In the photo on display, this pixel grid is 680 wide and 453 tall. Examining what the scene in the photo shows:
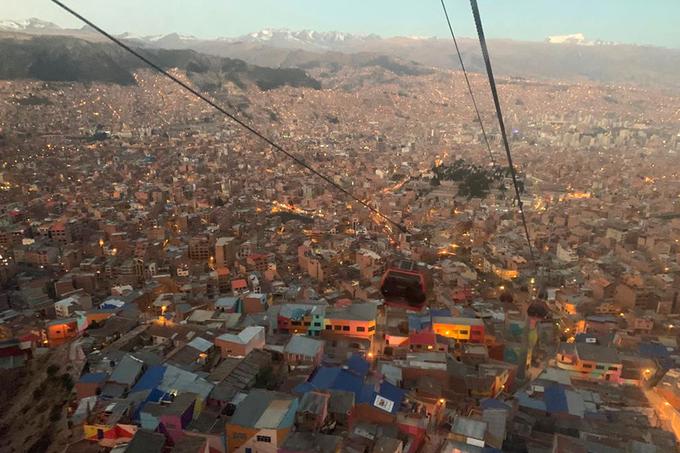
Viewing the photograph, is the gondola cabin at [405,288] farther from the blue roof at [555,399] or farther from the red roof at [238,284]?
the red roof at [238,284]

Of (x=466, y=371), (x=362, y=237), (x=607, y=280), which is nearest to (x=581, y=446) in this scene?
(x=466, y=371)

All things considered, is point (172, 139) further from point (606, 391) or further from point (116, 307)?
point (606, 391)

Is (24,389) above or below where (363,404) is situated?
below

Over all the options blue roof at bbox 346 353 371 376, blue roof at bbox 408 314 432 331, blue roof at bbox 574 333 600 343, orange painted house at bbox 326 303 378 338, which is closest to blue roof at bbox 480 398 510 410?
blue roof at bbox 346 353 371 376

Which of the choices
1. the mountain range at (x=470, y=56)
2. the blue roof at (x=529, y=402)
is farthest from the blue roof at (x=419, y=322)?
the mountain range at (x=470, y=56)

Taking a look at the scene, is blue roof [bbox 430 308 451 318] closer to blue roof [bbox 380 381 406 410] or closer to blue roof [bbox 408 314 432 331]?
blue roof [bbox 408 314 432 331]

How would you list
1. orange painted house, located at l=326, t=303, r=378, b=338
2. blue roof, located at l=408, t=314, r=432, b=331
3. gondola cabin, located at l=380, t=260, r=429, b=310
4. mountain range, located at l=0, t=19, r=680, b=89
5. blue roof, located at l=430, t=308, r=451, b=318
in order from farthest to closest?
mountain range, located at l=0, t=19, r=680, b=89, blue roof, located at l=430, t=308, r=451, b=318, blue roof, located at l=408, t=314, r=432, b=331, orange painted house, located at l=326, t=303, r=378, b=338, gondola cabin, located at l=380, t=260, r=429, b=310
